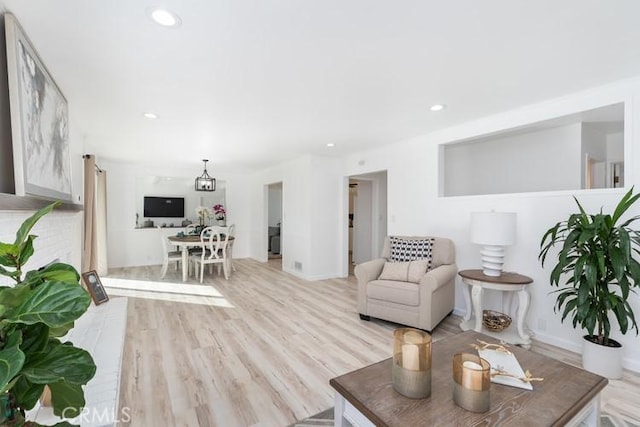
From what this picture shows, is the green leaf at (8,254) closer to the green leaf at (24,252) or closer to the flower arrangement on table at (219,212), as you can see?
the green leaf at (24,252)

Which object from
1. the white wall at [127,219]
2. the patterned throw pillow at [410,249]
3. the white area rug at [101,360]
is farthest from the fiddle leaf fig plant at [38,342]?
the white wall at [127,219]

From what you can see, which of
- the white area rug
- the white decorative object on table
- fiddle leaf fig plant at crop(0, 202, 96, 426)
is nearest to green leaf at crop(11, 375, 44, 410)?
fiddle leaf fig plant at crop(0, 202, 96, 426)

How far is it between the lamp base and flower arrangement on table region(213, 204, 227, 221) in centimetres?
537

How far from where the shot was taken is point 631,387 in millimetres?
2088

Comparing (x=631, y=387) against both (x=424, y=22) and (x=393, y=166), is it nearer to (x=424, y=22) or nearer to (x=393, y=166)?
(x=424, y=22)

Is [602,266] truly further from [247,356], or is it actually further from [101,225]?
[101,225]

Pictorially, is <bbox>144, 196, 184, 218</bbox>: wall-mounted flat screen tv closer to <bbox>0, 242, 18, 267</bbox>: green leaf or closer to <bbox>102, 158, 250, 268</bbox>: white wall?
<bbox>102, 158, 250, 268</bbox>: white wall

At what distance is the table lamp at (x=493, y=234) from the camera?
272 cm

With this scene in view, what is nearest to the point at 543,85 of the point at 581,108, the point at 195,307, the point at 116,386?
the point at 581,108

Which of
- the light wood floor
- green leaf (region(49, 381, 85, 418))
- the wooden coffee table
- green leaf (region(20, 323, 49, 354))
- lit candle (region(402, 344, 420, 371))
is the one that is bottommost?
the light wood floor

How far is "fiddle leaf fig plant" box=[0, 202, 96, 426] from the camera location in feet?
1.74

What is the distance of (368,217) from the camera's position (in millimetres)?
6617

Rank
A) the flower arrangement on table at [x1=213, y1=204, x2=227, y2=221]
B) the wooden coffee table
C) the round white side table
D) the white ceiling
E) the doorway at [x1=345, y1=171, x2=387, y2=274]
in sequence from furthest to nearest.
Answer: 1. the flower arrangement on table at [x1=213, y1=204, x2=227, y2=221]
2. the doorway at [x1=345, y1=171, x2=387, y2=274]
3. the round white side table
4. the white ceiling
5. the wooden coffee table

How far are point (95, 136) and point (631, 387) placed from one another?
5985 mm
